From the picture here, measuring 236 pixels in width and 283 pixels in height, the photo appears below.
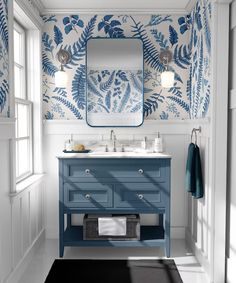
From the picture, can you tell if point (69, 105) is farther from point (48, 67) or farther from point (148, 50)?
point (148, 50)

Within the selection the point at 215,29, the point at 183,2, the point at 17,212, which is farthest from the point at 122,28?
the point at 17,212

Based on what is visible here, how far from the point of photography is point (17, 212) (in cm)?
283

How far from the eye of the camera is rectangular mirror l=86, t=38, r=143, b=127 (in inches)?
149

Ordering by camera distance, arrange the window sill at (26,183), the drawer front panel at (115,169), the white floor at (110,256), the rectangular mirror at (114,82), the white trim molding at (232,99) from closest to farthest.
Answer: the white trim molding at (232,99) < the window sill at (26,183) < the white floor at (110,256) < the drawer front panel at (115,169) < the rectangular mirror at (114,82)

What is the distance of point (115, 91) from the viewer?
383 cm

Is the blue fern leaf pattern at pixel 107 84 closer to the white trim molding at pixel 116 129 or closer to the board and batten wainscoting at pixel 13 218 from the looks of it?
the white trim molding at pixel 116 129

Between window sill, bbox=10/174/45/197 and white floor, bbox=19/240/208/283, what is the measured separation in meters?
0.72

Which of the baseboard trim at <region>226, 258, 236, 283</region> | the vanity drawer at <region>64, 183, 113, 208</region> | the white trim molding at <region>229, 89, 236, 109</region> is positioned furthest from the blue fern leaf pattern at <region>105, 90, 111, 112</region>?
the baseboard trim at <region>226, 258, 236, 283</region>

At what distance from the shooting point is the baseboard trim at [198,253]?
9.71ft

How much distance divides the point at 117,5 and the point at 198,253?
8.59ft

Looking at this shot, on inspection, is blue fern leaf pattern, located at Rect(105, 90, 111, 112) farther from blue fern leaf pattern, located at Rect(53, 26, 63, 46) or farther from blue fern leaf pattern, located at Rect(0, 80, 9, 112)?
blue fern leaf pattern, located at Rect(0, 80, 9, 112)

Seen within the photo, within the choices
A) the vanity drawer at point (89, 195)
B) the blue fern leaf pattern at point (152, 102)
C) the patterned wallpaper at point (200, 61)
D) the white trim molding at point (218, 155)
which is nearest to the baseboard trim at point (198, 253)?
the white trim molding at point (218, 155)

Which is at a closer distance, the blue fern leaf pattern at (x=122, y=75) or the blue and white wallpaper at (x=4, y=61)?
the blue and white wallpaper at (x=4, y=61)

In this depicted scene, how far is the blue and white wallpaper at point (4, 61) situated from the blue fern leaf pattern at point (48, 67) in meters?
1.29
